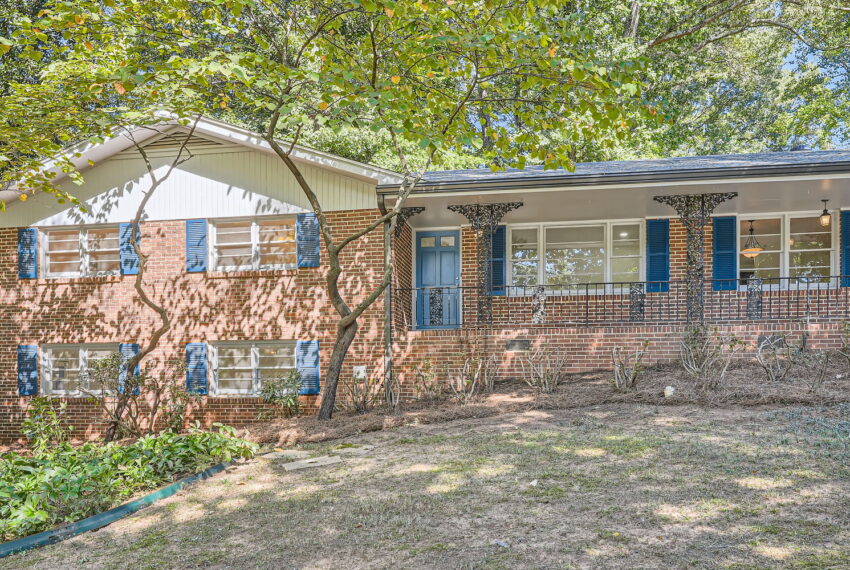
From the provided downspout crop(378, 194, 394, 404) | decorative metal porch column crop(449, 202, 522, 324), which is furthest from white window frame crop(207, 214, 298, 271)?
decorative metal porch column crop(449, 202, 522, 324)

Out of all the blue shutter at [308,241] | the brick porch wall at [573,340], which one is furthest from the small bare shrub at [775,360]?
the blue shutter at [308,241]

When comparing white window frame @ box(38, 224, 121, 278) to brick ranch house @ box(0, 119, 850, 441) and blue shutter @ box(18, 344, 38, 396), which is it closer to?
brick ranch house @ box(0, 119, 850, 441)

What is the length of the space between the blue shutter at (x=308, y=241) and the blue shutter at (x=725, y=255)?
763 centimetres

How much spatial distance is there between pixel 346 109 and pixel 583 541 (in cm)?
520

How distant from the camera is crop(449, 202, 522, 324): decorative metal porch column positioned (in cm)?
1129

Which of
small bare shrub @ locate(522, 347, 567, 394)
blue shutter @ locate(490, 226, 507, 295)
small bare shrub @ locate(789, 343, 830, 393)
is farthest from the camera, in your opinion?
blue shutter @ locate(490, 226, 507, 295)

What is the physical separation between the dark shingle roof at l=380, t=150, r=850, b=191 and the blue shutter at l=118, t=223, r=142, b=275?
5.71 meters

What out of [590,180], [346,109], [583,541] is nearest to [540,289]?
[590,180]

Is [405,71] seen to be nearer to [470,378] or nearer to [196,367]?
[470,378]

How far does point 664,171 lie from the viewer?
988 cm

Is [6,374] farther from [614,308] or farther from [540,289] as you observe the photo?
[614,308]

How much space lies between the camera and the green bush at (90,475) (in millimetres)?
5242

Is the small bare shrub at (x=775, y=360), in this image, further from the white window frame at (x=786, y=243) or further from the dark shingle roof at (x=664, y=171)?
the dark shingle roof at (x=664, y=171)

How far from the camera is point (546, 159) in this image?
7.98m
